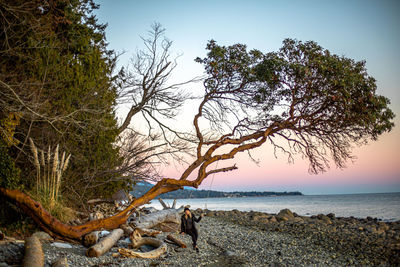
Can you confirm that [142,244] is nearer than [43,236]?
No

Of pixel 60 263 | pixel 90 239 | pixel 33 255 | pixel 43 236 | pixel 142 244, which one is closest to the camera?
pixel 33 255

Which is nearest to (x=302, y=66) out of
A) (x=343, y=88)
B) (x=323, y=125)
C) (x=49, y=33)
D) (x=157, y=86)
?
(x=343, y=88)

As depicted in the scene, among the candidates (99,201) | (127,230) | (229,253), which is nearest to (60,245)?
(127,230)

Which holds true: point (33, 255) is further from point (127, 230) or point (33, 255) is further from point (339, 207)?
point (339, 207)

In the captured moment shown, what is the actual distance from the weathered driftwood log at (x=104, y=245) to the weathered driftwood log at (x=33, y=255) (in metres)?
1.04

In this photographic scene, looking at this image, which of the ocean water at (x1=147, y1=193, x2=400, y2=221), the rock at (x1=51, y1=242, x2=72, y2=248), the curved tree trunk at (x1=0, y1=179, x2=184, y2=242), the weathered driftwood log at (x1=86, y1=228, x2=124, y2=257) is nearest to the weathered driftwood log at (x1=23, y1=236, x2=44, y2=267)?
the rock at (x1=51, y1=242, x2=72, y2=248)

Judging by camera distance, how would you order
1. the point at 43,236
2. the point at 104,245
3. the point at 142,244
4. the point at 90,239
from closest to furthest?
the point at 104,245
the point at 43,236
the point at 90,239
the point at 142,244

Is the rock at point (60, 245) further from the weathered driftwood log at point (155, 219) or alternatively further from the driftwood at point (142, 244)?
the weathered driftwood log at point (155, 219)

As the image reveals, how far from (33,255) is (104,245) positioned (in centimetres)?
161

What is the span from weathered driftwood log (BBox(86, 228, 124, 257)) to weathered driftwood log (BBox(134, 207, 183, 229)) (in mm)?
1341

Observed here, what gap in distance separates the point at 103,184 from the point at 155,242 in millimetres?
4035

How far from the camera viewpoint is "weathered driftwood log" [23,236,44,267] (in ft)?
14.8

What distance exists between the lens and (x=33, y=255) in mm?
4742

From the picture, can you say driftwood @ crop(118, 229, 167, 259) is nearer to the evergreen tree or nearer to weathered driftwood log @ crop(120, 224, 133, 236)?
weathered driftwood log @ crop(120, 224, 133, 236)
